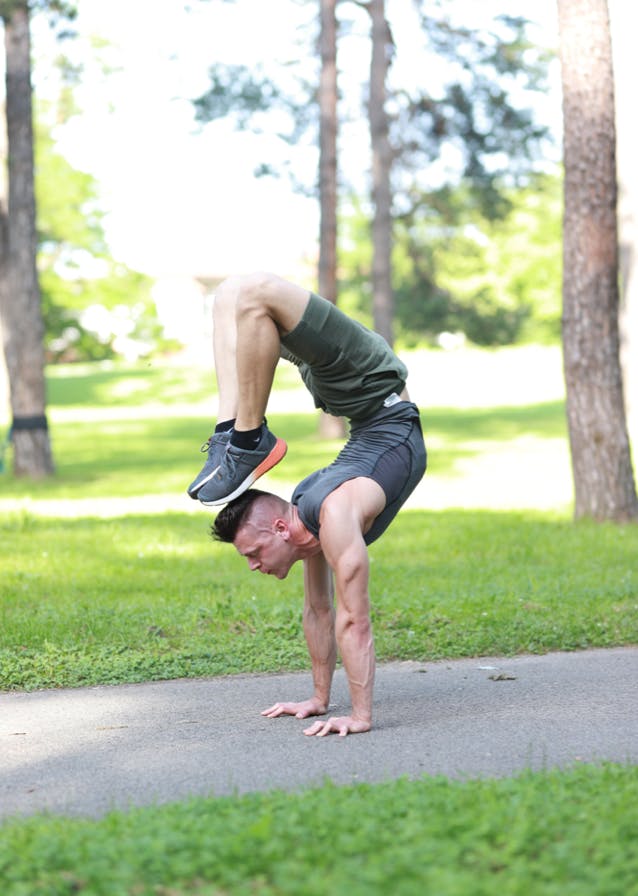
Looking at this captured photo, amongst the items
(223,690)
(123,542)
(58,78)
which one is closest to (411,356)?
(58,78)

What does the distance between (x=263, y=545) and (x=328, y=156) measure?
1940 cm

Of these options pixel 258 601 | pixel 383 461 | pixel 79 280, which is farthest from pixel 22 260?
pixel 79 280

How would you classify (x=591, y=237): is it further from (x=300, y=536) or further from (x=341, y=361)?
(x=300, y=536)

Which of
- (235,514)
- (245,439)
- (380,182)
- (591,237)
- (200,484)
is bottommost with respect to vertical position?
(235,514)

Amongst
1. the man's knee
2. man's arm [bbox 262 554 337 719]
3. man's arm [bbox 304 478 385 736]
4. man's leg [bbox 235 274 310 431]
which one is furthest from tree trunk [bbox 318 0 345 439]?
the man's knee

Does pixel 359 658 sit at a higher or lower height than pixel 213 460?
lower

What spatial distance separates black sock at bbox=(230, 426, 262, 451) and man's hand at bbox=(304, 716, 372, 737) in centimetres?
116

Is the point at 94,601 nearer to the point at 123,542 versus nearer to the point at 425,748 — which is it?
the point at 123,542

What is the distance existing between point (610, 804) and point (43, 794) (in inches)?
76.8

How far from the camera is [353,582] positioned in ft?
16.0

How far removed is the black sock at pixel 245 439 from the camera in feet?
16.4

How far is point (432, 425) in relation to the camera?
28.9m

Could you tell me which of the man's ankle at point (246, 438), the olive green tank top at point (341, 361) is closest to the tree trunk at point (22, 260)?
the olive green tank top at point (341, 361)

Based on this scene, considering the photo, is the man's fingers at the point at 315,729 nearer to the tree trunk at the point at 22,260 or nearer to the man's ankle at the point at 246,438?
the man's ankle at the point at 246,438
